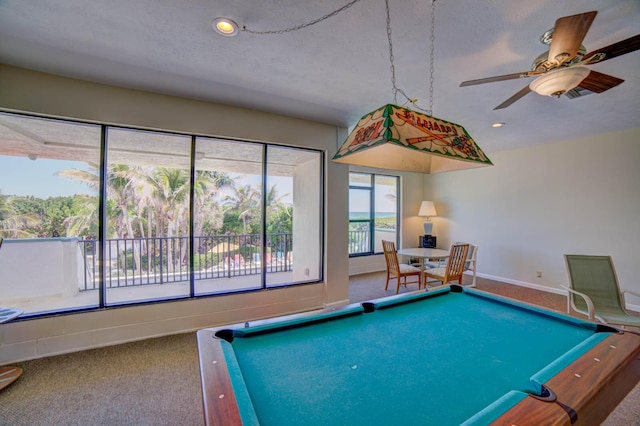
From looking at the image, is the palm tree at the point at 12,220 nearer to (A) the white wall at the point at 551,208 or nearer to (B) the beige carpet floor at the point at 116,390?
(B) the beige carpet floor at the point at 116,390

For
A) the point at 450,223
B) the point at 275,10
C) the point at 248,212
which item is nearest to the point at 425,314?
the point at 275,10

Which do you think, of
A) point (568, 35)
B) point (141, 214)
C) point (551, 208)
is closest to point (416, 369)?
point (568, 35)

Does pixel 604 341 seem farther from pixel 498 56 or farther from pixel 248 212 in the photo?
pixel 248 212

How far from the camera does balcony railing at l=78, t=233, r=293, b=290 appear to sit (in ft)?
14.1

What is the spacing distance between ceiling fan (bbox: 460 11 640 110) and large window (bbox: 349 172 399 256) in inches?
165

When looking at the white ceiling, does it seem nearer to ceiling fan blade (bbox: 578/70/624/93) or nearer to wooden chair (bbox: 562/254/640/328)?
ceiling fan blade (bbox: 578/70/624/93)

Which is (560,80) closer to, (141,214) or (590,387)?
(590,387)

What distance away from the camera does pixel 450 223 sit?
621 centimetres

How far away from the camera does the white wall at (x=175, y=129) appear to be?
239 cm

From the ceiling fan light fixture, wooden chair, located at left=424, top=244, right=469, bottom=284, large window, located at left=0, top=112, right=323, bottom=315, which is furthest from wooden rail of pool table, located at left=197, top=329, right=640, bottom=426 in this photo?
wooden chair, located at left=424, top=244, right=469, bottom=284

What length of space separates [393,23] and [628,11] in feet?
4.83

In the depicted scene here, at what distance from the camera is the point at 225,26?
180 cm

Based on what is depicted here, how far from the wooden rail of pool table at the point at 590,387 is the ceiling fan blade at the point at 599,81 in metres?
1.72

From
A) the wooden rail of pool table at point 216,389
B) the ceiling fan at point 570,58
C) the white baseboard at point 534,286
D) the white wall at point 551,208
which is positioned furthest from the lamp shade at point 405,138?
the white baseboard at point 534,286
